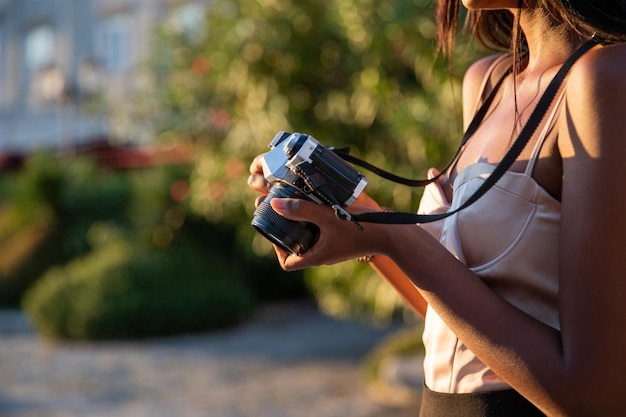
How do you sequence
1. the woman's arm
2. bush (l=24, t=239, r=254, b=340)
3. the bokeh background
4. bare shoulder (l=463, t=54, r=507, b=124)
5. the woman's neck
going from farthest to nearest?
bush (l=24, t=239, r=254, b=340), the bokeh background, bare shoulder (l=463, t=54, r=507, b=124), the woman's neck, the woman's arm

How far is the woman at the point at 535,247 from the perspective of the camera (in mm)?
1232

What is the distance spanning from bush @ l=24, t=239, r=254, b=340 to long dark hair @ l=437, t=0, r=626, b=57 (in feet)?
28.5

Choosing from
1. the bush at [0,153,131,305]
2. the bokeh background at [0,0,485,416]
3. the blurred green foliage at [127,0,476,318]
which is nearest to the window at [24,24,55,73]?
the bokeh background at [0,0,485,416]

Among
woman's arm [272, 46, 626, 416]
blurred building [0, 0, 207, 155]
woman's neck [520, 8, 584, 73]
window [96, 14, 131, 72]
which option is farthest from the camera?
window [96, 14, 131, 72]

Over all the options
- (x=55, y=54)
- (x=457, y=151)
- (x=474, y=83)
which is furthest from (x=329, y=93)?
(x=55, y=54)

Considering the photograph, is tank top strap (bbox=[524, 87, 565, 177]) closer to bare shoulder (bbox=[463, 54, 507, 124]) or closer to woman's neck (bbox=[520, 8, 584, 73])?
woman's neck (bbox=[520, 8, 584, 73])

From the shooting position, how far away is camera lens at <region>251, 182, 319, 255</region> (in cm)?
136

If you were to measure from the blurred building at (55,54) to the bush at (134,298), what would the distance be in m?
16.9

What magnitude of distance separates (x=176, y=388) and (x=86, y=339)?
8.27 ft

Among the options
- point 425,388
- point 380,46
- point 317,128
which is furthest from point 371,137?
point 425,388

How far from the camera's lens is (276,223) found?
1.37 m

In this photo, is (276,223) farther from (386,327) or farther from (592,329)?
(386,327)

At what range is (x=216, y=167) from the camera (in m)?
6.92

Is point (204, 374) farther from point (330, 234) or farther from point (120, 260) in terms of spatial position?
point (330, 234)
